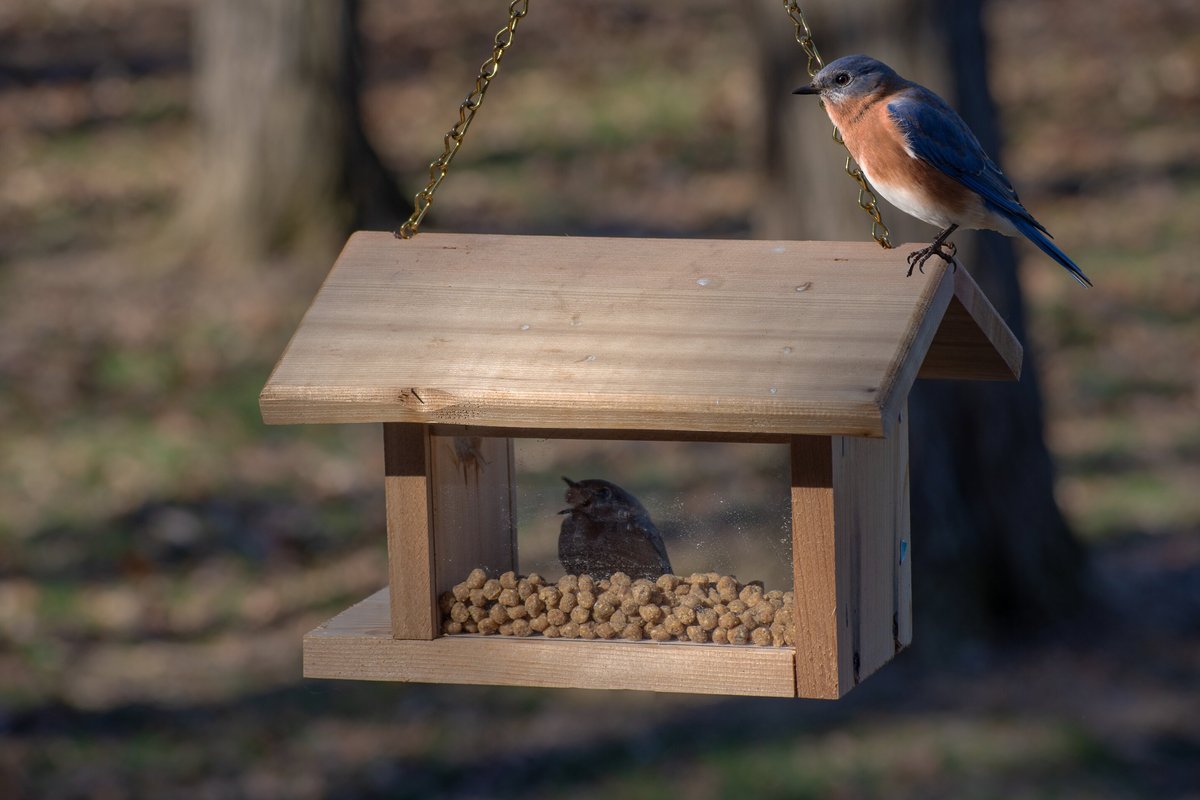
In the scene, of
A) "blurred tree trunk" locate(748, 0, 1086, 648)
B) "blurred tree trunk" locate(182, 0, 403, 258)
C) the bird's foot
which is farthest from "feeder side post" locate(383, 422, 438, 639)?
"blurred tree trunk" locate(182, 0, 403, 258)

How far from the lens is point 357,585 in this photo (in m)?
7.46

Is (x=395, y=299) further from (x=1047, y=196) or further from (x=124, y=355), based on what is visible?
(x=1047, y=196)

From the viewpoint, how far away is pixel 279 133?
33.7 feet

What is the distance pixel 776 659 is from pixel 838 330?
58cm

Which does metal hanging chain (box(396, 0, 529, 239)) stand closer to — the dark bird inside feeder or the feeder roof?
the feeder roof

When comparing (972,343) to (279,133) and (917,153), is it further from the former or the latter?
(279,133)

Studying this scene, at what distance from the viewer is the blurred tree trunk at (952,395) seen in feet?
20.5

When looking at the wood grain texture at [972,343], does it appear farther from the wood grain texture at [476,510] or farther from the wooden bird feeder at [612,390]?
the wood grain texture at [476,510]

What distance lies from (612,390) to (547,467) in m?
0.46

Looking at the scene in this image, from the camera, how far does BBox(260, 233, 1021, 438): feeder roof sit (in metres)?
2.70

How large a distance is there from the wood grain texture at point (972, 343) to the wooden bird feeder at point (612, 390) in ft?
0.03

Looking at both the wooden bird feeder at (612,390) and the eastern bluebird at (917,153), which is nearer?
the wooden bird feeder at (612,390)

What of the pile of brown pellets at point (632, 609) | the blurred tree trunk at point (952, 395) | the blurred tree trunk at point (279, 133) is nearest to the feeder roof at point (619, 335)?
the pile of brown pellets at point (632, 609)

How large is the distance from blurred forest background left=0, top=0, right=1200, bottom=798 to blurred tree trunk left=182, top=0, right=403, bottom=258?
0.26 feet
